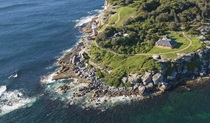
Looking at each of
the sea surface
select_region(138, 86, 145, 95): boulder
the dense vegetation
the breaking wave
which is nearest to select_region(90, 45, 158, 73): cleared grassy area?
the dense vegetation

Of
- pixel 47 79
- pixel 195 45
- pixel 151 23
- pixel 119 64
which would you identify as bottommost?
pixel 47 79

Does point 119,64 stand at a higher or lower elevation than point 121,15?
lower

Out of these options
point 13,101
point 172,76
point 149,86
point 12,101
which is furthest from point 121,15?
point 12,101

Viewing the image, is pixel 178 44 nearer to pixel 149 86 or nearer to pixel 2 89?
pixel 149 86

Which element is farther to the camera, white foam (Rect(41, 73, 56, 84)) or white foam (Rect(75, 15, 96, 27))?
white foam (Rect(75, 15, 96, 27))

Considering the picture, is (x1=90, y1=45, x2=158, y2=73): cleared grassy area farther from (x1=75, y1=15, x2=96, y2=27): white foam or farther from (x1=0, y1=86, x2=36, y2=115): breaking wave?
(x1=75, y1=15, x2=96, y2=27): white foam

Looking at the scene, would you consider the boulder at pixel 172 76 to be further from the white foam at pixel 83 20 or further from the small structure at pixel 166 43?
the white foam at pixel 83 20

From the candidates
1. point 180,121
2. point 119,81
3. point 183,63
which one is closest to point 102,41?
point 119,81

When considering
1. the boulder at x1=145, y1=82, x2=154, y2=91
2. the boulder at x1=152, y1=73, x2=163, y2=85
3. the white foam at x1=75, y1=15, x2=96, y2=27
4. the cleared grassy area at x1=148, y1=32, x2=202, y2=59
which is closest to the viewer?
the boulder at x1=145, y1=82, x2=154, y2=91
